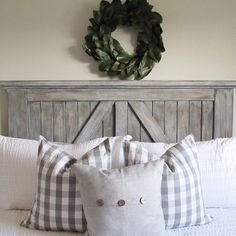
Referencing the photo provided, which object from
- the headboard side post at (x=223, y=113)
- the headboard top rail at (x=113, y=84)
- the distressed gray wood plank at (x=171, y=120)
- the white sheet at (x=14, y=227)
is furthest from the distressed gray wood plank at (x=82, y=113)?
the headboard side post at (x=223, y=113)

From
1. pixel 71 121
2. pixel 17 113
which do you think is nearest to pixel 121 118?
pixel 71 121

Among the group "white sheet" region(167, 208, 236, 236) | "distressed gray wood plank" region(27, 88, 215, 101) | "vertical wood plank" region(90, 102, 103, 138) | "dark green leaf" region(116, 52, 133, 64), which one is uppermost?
"dark green leaf" region(116, 52, 133, 64)

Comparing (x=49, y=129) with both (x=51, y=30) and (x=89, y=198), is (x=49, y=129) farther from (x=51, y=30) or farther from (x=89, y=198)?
(x=89, y=198)

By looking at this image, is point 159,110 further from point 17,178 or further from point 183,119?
point 17,178

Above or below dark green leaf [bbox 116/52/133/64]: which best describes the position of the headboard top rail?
below

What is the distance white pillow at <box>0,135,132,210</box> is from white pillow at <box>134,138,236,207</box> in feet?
1.41

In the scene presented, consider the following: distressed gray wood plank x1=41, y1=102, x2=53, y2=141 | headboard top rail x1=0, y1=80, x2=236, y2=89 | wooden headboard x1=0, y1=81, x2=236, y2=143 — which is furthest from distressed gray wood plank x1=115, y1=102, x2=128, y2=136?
distressed gray wood plank x1=41, y1=102, x2=53, y2=141

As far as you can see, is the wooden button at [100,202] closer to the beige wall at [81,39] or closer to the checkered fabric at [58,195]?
the checkered fabric at [58,195]

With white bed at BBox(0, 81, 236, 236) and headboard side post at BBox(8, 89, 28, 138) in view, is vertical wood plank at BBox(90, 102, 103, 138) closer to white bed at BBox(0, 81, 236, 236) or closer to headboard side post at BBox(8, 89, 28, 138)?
white bed at BBox(0, 81, 236, 236)

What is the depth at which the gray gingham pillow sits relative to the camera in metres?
1.66

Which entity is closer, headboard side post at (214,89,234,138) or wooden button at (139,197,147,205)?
wooden button at (139,197,147,205)

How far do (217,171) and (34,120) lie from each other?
1094 mm

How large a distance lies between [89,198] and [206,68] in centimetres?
123

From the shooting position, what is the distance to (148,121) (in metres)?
2.22
